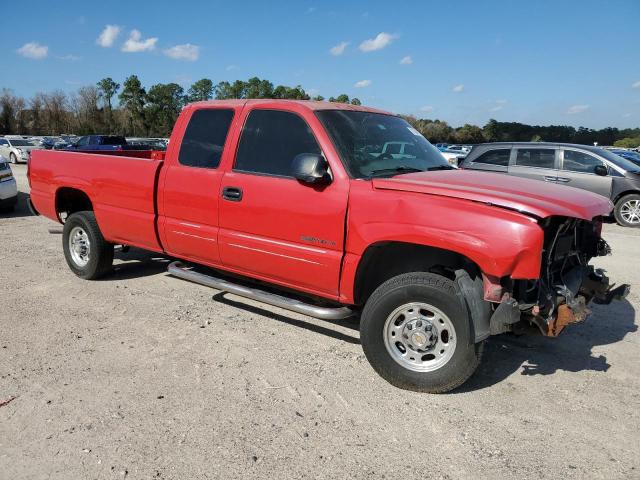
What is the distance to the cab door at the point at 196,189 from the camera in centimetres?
439

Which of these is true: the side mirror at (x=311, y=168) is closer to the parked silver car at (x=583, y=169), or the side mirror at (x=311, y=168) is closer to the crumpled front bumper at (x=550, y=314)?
the crumpled front bumper at (x=550, y=314)

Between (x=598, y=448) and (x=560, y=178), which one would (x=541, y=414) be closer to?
(x=598, y=448)

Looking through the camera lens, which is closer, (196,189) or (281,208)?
(281,208)

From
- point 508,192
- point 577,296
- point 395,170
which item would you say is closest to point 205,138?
point 395,170

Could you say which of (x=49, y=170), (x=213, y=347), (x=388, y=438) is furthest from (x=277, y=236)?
(x=49, y=170)

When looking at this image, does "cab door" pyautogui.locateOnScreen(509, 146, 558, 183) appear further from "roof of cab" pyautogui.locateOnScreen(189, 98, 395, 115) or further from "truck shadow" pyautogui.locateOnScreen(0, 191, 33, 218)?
"truck shadow" pyautogui.locateOnScreen(0, 191, 33, 218)

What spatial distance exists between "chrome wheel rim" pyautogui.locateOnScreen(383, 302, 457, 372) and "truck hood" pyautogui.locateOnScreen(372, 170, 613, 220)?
0.79 m

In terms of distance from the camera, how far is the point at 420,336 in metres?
3.38

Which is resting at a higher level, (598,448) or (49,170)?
(49,170)

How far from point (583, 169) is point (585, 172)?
77 mm

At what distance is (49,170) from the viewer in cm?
585

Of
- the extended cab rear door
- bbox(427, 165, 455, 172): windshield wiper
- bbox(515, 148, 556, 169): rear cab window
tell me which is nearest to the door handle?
the extended cab rear door

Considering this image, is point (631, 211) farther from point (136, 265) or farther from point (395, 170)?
point (136, 265)

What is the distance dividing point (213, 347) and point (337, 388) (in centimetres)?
118
